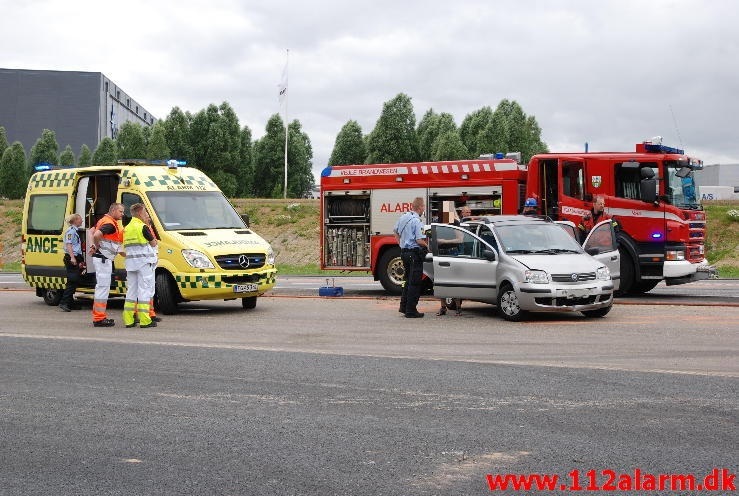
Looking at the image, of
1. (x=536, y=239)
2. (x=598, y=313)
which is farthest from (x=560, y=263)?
(x=598, y=313)

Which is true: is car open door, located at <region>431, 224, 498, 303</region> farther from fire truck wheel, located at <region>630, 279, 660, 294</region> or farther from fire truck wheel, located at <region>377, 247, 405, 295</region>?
fire truck wheel, located at <region>630, 279, 660, 294</region>

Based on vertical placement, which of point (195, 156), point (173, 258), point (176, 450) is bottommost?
point (176, 450)

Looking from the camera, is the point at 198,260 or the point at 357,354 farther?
the point at 198,260

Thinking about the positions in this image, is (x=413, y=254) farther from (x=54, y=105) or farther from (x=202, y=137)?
(x=54, y=105)

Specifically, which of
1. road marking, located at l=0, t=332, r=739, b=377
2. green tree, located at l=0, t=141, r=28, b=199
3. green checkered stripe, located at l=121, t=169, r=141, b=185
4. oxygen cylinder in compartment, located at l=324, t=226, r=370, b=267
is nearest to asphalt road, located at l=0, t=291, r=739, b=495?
road marking, located at l=0, t=332, r=739, b=377

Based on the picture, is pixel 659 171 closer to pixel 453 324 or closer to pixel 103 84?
pixel 453 324

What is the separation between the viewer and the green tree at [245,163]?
74.0 metres

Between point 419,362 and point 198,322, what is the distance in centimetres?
540

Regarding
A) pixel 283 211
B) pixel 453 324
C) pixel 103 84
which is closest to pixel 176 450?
pixel 453 324

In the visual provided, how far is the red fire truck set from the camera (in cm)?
1712

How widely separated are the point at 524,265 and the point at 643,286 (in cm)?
549

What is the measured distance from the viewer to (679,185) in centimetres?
1736

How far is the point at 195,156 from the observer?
69.7 metres

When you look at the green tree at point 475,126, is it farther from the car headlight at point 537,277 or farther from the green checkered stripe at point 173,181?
the car headlight at point 537,277
